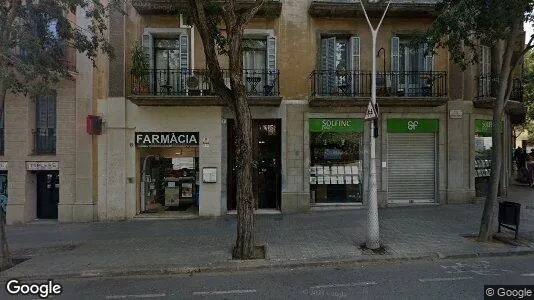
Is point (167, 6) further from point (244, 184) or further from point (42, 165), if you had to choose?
point (244, 184)

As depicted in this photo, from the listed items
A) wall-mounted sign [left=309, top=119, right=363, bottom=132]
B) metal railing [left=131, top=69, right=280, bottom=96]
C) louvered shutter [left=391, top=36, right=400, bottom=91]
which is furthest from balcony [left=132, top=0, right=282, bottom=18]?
louvered shutter [left=391, top=36, right=400, bottom=91]

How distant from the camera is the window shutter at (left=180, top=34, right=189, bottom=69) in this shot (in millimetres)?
12695

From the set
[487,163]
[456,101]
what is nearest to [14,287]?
[456,101]

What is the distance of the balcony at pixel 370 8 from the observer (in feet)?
41.2

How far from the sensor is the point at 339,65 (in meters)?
13.5

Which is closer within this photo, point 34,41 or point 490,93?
point 34,41

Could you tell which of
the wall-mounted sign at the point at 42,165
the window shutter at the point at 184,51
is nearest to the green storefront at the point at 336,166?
the window shutter at the point at 184,51

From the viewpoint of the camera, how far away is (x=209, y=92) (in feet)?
40.9

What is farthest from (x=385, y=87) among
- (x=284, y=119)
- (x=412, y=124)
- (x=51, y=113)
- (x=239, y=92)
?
(x=51, y=113)

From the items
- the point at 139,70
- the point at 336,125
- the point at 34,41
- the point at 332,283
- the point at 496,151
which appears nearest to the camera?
the point at 332,283

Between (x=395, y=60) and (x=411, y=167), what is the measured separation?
3793 mm

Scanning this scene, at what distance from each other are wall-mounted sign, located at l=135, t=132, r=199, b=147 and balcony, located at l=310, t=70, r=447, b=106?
4229 mm

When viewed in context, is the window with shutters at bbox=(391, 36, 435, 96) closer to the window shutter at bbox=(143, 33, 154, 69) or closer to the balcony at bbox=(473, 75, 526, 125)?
the balcony at bbox=(473, 75, 526, 125)

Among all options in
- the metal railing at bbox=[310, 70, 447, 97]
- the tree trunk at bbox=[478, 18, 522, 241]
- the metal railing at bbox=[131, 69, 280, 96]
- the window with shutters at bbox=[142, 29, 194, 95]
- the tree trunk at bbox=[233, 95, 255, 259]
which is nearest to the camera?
the tree trunk at bbox=[233, 95, 255, 259]
